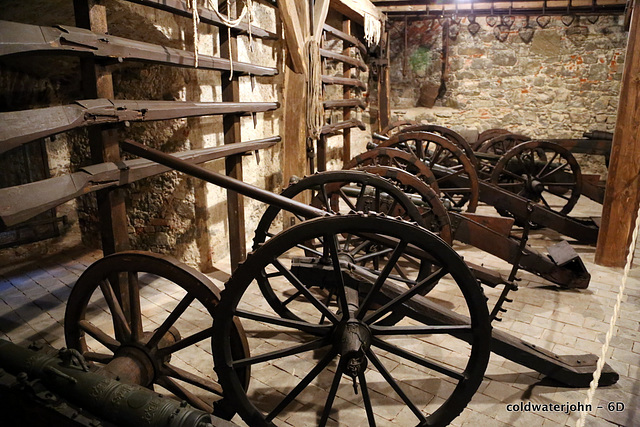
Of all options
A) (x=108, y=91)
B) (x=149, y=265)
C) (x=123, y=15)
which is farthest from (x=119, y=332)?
(x=123, y=15)

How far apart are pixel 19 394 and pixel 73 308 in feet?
1.79

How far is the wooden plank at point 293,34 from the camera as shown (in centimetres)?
410

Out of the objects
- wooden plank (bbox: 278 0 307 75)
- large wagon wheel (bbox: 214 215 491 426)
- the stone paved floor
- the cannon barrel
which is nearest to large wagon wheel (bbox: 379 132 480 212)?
the stone paved floor

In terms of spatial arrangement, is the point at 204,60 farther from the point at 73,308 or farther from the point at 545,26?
the point at 545,26

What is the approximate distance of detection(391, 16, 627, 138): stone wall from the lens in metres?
8.49

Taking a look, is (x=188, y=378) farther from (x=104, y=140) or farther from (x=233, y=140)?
(x=233, y=140)

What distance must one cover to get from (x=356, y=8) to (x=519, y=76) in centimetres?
428

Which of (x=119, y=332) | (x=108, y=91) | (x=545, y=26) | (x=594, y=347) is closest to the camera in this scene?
(x=119, y=332)

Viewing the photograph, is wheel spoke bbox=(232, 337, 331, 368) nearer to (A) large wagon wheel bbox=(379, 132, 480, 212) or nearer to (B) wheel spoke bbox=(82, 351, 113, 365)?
(B) wheel spoke bbox=(82, 351, 113, 365)

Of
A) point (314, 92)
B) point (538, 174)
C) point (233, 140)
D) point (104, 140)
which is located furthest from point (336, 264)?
point (538, 174)

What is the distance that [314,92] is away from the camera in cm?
471

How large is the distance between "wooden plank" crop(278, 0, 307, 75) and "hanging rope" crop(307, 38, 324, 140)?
0.34 feet

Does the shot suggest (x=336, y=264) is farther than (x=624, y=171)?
No

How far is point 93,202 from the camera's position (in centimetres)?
475
